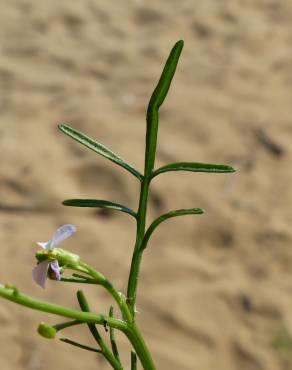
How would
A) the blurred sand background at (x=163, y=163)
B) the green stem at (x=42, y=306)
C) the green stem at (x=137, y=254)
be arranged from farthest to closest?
the blurred sand background at (x=163, y=163), the green stem at (x=137, y=254), the green stem at (x=42, y=306)

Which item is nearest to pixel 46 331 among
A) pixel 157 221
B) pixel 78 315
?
pixel 78 315

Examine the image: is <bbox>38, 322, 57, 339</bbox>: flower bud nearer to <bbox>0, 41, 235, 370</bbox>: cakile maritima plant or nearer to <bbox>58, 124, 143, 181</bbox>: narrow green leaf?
<bbox>0, 41, 235, 370</bbox>: cakile maritima plant

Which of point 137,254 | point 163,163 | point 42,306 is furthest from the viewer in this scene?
point 163,163

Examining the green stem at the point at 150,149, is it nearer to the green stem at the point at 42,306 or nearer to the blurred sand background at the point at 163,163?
the green stem at the point at 42,306

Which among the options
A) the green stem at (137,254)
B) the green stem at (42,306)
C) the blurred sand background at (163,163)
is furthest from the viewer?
the blurred sand background at (163,163)

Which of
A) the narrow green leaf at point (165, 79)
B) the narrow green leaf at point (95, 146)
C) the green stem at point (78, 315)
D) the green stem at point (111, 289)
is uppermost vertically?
the narrow green leaf at point (165, 79)

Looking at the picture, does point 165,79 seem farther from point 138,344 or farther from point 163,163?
point 163,163

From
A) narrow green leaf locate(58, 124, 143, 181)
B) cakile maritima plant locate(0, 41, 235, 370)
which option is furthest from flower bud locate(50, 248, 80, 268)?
narrow green leaf locate(58, 124, 143, 181)

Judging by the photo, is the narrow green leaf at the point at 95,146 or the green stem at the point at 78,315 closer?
the green stem at the point at 78,315

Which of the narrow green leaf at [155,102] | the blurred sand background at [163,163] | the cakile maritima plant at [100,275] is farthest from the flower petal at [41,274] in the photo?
the blurred sand background at [163,163]
